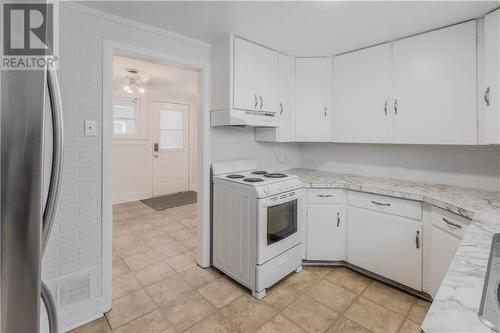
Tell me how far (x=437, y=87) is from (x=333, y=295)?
1931 millimetres

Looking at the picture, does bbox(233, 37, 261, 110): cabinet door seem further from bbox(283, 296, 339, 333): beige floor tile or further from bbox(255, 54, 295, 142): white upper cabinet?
bbox(283, 296, 339, 333): beige floor tile

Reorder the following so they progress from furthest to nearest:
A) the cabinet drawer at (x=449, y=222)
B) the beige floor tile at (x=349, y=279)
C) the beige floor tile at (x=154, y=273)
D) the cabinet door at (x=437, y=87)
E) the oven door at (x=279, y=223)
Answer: the beige floor tile at (x=154, y=273) → the beige floor tile at (x=349, y=279) → the oven door at (x=279, y=223) → the cabinet door at (x=437, y=87) → the cabinet drawer at (x=449, y=222)

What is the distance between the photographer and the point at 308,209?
2459 mm

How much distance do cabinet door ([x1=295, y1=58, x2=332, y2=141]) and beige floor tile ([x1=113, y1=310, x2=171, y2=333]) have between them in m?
2.15

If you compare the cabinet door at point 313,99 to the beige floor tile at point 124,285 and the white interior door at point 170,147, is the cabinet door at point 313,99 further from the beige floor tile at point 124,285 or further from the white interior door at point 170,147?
the white interior door at point 170,147

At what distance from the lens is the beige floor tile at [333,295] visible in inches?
75.3

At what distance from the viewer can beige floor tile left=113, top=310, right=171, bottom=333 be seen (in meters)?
1.67

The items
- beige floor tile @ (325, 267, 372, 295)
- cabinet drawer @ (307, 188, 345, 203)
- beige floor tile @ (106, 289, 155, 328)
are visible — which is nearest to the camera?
beige floor tile @ (106, 289, 155, 328)

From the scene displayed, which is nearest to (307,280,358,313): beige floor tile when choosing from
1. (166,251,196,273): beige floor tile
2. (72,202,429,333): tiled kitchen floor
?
(72,202,429,333): tiled kitchen floor

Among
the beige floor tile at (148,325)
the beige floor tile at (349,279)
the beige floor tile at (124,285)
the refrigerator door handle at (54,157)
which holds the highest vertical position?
the refrigerator door handle at (54,157)

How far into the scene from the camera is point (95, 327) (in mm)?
1705

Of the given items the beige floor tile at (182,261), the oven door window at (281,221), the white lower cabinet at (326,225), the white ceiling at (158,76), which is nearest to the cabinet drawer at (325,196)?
the white lower cabinet at (326,225)

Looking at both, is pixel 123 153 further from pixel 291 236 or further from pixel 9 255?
pixel 9 255

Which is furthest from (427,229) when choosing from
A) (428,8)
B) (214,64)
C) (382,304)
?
(214,64)
